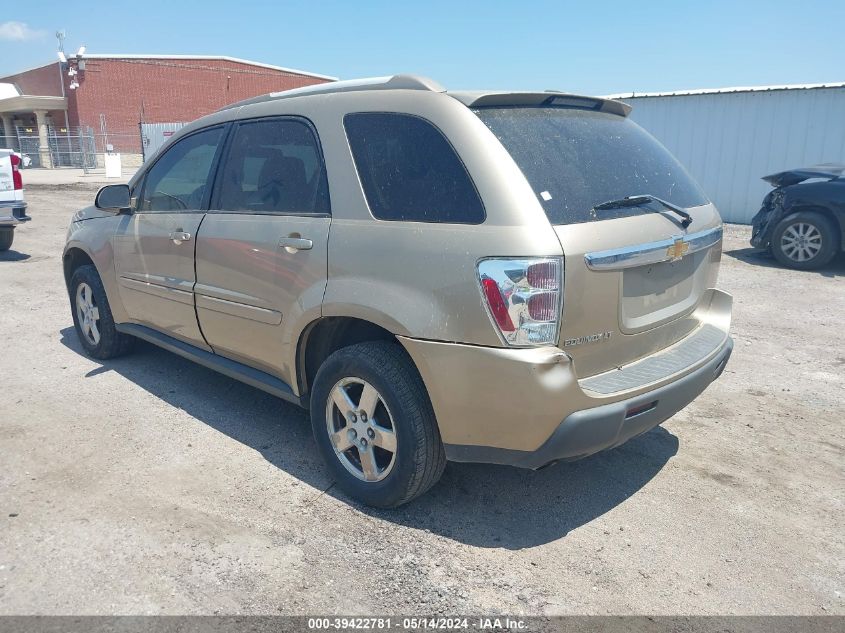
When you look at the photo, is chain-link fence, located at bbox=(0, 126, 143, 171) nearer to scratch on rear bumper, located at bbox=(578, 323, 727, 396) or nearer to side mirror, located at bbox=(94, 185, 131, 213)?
side mirror, located at bbox=(94, 185, 131, 213)

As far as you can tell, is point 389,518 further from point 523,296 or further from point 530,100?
point 530,100

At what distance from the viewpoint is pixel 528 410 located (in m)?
2.62

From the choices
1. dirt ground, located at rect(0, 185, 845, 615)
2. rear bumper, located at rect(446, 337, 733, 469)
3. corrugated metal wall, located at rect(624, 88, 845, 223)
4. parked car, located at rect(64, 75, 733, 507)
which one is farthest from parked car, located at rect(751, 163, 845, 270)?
rear bumper, located at rect(446, 337, 733, 469)

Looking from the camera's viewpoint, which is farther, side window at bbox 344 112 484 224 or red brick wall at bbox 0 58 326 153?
red brick wall at bbox 0 58 326 153

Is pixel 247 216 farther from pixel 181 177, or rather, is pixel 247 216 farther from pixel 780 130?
pixel 780 130

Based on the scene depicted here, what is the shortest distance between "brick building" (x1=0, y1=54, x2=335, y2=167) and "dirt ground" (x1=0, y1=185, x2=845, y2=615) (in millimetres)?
39216

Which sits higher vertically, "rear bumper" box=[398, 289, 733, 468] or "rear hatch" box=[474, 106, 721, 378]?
"rear hatch" box=[474, 106, 721, 378]

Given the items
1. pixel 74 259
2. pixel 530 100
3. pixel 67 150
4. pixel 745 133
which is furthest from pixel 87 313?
pixel 67 150

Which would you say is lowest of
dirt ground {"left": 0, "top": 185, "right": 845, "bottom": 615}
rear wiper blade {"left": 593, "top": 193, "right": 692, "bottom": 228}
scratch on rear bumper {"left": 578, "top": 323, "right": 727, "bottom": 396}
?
dirt ground {"left": 0, "top": 185, "right": 845, "bottom": 615}

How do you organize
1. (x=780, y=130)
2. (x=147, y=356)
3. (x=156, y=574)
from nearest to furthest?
(x=156, y=574) < (x=147, y=356) < (x=780, y=130)

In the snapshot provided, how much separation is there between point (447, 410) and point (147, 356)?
357cm

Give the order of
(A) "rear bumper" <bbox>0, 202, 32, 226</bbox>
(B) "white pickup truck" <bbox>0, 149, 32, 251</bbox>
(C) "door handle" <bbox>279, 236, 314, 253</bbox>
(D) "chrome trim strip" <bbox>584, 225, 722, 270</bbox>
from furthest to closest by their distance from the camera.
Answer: (A) "rear bumper" <bbox>0, 202, 32, 226</bbox>, (B) "white pickup truck" <bbox>0, 149, 32, 251</bbox>, (C) "door handle" <bbox>279, 236, 314, 253</bbox>, (D) "chrome trim strip" <bbox>584, 225, 722, 270</bbox>

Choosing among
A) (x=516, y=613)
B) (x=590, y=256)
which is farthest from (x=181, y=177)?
(x=516, y=613)

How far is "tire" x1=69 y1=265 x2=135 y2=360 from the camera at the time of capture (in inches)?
203
